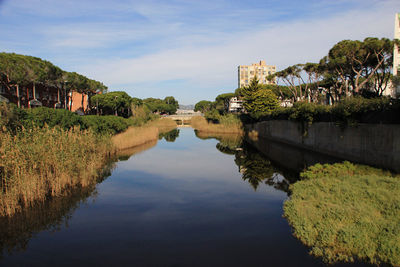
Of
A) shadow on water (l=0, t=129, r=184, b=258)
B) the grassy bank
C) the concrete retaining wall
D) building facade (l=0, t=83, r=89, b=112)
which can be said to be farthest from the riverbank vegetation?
building facade (l=0, t=83, r=89, b=112)

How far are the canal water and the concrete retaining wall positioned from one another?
180 inches

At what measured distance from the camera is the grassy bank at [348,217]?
660cm

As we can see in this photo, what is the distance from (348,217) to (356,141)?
35.4 ft

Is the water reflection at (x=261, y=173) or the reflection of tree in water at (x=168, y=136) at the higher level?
the reflection of tree in water at (x=168, y=136)

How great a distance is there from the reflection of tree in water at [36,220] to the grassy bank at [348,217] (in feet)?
24.0

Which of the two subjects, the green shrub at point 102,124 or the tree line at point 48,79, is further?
the tree line at point 48,79

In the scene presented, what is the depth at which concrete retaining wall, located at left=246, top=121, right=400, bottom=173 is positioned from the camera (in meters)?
14.2

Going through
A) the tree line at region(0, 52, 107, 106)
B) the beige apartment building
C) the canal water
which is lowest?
the canal water

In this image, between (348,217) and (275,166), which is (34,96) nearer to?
(275,166)

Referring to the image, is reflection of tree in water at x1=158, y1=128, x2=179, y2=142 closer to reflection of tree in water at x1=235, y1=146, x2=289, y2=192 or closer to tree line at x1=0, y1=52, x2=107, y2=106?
reflection of tree in water at x1=235, y1=146, x2=289, y2=192

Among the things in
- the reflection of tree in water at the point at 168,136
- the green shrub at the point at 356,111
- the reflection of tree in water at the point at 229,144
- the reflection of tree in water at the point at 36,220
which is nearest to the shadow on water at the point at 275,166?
the green shrub at the point at 356,111

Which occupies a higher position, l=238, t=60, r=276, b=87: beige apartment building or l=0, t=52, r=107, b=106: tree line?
l=238, t=60, r=276, b=87: beige apartment building

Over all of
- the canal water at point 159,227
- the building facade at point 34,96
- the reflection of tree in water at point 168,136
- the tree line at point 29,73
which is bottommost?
the canal water at point 159,227

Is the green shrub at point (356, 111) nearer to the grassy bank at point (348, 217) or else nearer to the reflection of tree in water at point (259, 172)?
the grassy bank at point (348, 217)
